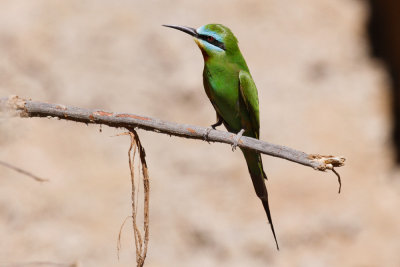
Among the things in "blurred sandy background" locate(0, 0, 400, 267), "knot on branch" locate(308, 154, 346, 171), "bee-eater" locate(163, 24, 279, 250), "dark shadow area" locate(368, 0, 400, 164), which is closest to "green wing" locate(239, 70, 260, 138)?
"bee-eater" locate(163, 24, 279, 250)

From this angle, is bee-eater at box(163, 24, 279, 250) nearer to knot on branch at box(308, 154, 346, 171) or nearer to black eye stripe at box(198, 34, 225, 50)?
black eye stripe at box(198, 34, 225, 50)

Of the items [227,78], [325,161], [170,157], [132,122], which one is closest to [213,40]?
[227,78]

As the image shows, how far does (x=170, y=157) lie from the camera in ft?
15.1

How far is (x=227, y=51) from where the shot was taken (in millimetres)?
2689

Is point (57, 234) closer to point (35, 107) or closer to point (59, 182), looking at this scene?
point (59, 182)

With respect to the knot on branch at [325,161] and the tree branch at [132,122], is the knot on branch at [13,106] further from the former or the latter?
the knot on branch at [325,161]

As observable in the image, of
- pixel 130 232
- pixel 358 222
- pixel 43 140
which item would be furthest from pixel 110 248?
pixel 358 222

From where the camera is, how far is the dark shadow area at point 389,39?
518 centimetres

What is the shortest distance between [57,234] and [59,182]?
340mm

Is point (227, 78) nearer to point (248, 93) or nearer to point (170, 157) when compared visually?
point (248, 93)

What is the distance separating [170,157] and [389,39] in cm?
205

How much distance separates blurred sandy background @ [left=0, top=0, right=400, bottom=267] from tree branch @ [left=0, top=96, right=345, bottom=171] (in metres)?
2.61

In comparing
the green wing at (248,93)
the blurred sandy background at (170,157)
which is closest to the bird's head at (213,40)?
the green wing at (248,93)

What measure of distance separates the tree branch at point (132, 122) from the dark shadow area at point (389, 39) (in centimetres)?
362
